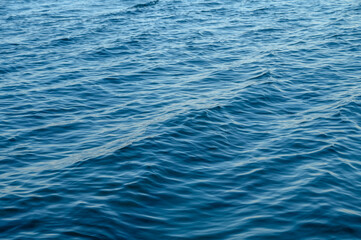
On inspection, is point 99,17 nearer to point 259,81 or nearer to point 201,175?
point 259,81

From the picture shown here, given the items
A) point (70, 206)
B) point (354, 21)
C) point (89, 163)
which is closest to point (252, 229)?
point (70, 206)

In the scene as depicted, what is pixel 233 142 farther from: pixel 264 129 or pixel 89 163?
pixel 89 163

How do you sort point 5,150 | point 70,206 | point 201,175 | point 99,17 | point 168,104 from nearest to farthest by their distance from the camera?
point 70,206 → point 201,175 → point 5,150 → point 168,104 → point 99,17

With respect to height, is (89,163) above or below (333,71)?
below

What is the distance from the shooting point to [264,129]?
2145 centimetres

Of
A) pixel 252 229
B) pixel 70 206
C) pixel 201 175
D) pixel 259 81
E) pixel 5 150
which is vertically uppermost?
pixel 259 81

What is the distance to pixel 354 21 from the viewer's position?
41156mm

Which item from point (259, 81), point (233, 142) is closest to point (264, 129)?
point (233, 142)

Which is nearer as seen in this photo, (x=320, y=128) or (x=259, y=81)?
(x=320, y=128)

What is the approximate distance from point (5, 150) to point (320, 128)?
40.8 ft

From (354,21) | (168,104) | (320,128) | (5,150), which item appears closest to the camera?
(5,150)

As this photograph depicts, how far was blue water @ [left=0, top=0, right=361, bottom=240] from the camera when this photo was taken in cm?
1530

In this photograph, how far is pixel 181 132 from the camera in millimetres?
21219

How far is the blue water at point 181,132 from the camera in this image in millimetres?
15305
